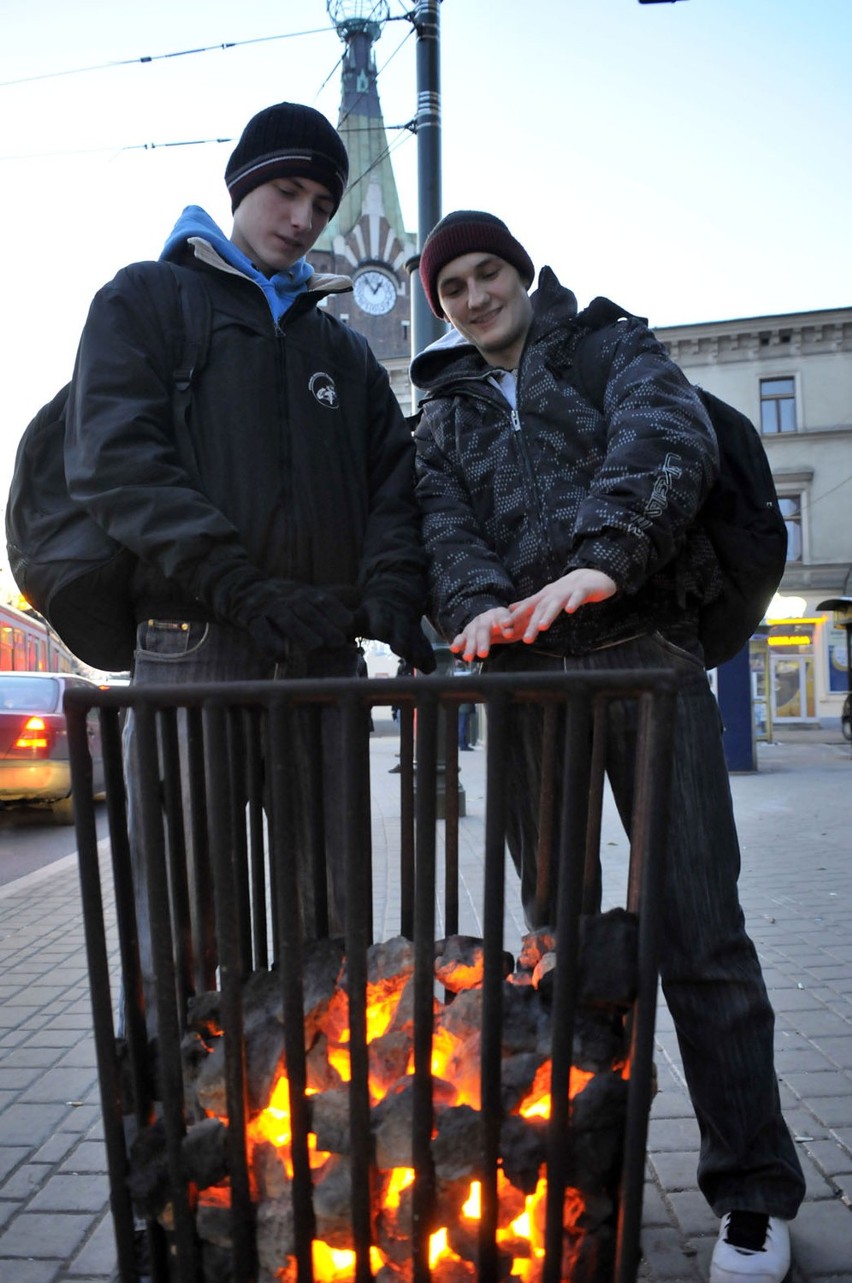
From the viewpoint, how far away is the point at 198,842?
61.5 inches

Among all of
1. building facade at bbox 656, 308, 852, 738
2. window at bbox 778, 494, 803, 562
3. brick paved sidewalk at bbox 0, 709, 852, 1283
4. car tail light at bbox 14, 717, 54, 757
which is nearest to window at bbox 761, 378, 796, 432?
building facade at bbox 656, 308, 852, 738

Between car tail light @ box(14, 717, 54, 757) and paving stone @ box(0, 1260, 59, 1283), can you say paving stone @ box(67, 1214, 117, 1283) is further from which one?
car tail light @ box(14, 717, 54, 757)

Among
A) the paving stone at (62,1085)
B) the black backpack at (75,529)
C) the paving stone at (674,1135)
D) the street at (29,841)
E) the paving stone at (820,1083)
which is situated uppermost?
the black backpack at (75,529)

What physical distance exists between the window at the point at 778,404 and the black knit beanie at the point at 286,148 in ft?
100

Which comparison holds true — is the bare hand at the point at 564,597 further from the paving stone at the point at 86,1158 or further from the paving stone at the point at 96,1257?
the paving stone at the point at 86,1158

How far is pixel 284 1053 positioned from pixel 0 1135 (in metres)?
1.76

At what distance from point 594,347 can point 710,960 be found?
1.20 metres

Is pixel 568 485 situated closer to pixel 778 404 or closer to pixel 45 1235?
pixel 45 1235

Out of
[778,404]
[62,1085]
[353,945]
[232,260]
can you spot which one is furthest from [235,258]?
[778,404]

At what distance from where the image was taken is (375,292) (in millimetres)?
60375

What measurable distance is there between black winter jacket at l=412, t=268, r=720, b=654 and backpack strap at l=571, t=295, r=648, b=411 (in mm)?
17

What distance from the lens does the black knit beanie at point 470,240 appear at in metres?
2.17

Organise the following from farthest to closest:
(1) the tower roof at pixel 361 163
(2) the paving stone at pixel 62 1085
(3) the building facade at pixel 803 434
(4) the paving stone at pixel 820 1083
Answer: (1) the tower roof at pixel 361 163 → (3) the building facade at pixel 803 434 → (2) the paving stone at pixel 62 1085 → (4) the paving stone at pixel 820 1083

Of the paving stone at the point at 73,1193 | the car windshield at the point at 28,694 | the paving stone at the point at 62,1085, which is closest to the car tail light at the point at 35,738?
the car windshield at the point at 28,694
